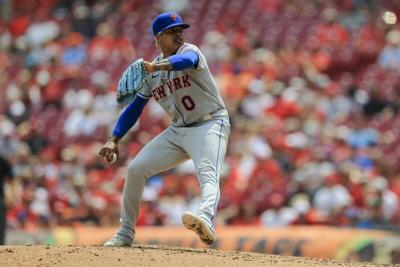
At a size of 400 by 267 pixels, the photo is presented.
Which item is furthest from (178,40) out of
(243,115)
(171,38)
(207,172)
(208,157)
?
(243,115)

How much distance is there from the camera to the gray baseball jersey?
22.8 ft

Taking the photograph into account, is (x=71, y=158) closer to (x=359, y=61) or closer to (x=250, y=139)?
(x=250, y=139)

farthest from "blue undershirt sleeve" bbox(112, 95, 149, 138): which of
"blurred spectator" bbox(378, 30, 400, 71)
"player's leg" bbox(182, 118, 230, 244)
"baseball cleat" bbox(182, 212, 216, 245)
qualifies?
"blurred spectator" bbox(378, 30, 400, 71)

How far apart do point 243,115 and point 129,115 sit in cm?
618

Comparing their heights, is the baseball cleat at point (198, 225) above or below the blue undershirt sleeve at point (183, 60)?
below

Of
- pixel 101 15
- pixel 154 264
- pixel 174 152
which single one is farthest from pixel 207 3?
pixel 154 264

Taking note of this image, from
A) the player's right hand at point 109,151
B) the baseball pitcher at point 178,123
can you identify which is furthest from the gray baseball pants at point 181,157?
the player's right hand at point 109,151

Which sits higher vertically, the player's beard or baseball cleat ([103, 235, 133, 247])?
the player's beard

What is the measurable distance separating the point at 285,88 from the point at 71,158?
3.20 meters

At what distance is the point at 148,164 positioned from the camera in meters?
7.07

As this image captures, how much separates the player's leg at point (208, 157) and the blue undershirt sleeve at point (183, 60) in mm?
532

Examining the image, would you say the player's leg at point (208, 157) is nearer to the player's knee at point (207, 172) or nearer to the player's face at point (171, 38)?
the player's knee at point (207, 172)

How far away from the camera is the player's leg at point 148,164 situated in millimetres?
7082

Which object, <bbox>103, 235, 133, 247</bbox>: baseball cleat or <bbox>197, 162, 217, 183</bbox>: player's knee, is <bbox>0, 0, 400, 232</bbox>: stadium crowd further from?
<bbox>197, 162, 217, 183</bbox>: player's knee
